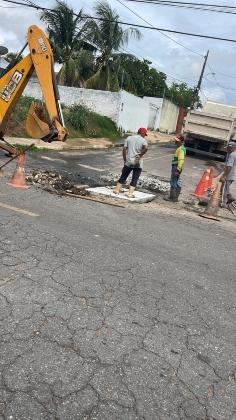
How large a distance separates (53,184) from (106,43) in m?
24.7

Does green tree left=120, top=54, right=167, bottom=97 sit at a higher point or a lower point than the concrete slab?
higher

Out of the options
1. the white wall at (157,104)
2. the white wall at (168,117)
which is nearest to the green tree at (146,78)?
the white wall at (168,117)

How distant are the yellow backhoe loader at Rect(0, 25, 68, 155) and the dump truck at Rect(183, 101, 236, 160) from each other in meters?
14.0

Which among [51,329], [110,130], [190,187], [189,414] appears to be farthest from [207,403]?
[110,130]

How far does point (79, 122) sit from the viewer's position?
2491 centimetres

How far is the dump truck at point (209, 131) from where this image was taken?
71.8 ft

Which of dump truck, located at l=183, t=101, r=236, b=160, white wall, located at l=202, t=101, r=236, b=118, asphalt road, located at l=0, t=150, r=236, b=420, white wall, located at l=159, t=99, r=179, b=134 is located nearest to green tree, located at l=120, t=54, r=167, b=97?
white wall, located at l=159, t=99, r=179, b=134

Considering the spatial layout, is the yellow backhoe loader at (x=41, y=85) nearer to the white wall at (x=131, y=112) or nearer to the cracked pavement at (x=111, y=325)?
the cracked pavement at (x=111, y=325)

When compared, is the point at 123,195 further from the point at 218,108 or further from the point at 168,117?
the point at 168,117

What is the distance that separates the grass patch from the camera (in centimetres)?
1965

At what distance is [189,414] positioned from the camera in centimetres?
316

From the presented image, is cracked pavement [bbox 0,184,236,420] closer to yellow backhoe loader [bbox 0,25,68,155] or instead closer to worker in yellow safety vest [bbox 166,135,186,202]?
yellow backhoe loader [bbox 0,25,68,155]

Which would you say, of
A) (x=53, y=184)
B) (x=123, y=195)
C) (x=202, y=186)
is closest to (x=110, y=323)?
(x=123, y=195)

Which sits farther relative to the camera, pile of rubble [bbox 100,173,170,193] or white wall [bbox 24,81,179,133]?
white wall [bbox 24,81,179,133]
